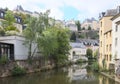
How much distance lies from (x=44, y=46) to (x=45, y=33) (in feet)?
7.72

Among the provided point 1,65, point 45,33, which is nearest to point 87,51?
point 45,33

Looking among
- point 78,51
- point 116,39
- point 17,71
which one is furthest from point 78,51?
point 17,71

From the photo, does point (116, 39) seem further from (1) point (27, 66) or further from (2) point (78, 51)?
(2) point (78, 51)

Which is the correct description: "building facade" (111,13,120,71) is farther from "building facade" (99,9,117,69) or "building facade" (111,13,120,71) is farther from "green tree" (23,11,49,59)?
"green tree" (23,11,49,59)

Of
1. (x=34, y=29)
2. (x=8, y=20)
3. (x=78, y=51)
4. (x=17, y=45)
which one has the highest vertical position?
(x=8, y=20)

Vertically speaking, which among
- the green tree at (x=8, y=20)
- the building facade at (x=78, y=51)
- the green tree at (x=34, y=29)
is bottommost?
the building facade at (x=78, y=51)

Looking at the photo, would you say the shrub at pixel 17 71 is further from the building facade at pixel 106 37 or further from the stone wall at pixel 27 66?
the building facade at pixel 106 37

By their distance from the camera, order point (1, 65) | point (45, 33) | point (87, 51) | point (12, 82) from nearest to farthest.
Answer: point (12, 82), point (1, 65), point (45, 33), point (87, 51)

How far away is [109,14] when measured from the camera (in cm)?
4816

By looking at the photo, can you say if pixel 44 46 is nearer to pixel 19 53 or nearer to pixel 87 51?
pixel 19 53

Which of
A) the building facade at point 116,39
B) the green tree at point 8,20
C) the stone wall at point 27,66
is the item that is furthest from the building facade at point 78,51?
the building facade at point 116,39

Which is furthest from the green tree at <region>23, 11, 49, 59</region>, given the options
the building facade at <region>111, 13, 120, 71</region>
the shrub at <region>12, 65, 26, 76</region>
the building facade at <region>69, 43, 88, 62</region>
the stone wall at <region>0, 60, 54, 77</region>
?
the building facade at <region>69, 43, 88, 62</region>

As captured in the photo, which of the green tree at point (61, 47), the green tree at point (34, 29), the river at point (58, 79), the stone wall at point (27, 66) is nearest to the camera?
the river at point (58, 79)

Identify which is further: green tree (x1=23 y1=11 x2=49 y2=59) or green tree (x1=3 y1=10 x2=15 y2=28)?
green tree (x1=3 y1=10 x2=15 y2=28)
